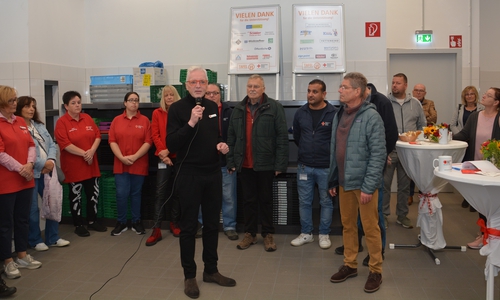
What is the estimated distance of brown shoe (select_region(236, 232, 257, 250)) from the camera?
4.66 m

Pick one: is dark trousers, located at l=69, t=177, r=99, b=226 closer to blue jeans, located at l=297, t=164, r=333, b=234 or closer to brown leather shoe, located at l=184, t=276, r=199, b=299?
brown leather shoe, located at l=184, t=276, r=199, b=299

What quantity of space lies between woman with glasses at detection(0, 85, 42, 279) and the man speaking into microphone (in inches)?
59.7

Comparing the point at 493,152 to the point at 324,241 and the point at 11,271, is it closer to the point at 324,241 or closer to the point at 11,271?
the point at 324,241

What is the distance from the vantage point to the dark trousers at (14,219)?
3.78 m

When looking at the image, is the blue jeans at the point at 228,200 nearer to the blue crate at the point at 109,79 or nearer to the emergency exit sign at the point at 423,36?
the blue crate at the point at 109,79

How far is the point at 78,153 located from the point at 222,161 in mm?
1640

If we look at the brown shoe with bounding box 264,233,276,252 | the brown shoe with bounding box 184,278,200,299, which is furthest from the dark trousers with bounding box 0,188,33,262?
the brown shoe with bounding box 264,233,276,252

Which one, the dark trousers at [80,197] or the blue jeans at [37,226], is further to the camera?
the dark trousers at [80,197]

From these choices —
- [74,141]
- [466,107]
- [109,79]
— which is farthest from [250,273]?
[466,107]

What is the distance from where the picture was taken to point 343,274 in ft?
12.3

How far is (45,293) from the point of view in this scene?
3.60 meters

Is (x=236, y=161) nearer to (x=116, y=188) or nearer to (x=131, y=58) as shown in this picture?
(x=116, y=188)

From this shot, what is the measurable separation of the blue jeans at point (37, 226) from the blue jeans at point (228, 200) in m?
1.61

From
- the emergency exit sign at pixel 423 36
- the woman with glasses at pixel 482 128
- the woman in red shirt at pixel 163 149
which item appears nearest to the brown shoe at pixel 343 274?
the woman with glasses at pixel 482 128
